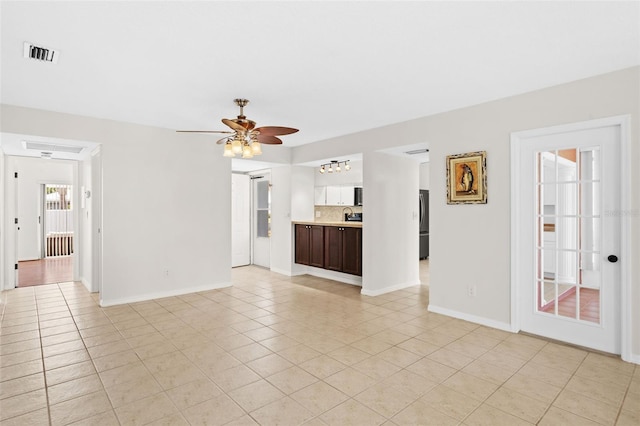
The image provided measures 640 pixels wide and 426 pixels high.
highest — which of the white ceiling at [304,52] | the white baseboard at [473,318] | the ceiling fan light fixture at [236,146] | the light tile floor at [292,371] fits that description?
the white ceiling at [304,52]

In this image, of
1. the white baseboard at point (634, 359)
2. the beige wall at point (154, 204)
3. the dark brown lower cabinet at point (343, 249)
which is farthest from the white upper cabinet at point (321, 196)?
the white baseboard at point (634, 359)

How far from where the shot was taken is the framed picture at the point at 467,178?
12.4 ft

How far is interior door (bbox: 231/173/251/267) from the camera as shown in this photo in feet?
24.0

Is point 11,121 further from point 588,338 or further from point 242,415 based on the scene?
point 588,338

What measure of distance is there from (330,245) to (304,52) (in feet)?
12.5

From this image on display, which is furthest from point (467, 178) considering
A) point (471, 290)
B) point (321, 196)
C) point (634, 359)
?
point (321, 196)

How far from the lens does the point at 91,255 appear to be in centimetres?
517

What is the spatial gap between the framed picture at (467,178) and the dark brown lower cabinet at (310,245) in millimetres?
2585

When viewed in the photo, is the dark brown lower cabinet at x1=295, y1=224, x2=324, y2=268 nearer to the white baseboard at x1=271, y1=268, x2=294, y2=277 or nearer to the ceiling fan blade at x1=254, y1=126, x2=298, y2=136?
the white baseboard at x1=271, y1=268, x2=294, y2=277

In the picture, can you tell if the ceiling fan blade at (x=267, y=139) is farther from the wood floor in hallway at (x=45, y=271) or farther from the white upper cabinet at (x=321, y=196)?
the wood floor in hallway at (x=45, y=271)

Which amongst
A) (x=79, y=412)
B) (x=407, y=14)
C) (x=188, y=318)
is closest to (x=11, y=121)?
(x=188, y=318)

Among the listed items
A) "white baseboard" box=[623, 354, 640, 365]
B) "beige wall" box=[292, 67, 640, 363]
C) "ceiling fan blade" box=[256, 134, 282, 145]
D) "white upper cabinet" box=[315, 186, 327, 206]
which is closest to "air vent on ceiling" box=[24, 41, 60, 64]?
"ceiling fan blade" box=[256, 134, 282, 145]

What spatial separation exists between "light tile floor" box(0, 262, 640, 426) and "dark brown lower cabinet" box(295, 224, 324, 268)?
1.85 metres

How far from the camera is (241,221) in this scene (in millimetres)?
7473
